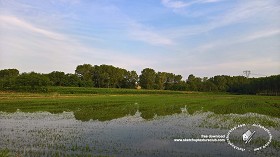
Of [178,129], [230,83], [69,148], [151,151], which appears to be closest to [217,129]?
[178,129]

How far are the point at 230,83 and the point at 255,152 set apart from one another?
187256mm

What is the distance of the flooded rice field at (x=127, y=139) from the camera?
15.7 m

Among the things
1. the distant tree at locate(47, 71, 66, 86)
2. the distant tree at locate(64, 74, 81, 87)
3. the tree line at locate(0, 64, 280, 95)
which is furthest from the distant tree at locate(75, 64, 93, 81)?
the distant tree at locate(64, 74, 81, 87)

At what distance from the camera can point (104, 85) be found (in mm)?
160125

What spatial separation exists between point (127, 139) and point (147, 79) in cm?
15757

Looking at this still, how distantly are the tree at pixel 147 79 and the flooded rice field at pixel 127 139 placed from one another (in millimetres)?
149582

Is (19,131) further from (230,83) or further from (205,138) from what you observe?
(230,83)

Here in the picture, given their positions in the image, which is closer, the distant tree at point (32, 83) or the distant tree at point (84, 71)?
the distant tree at point (32, 83)

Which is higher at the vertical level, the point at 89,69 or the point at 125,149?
the point at 89,69
